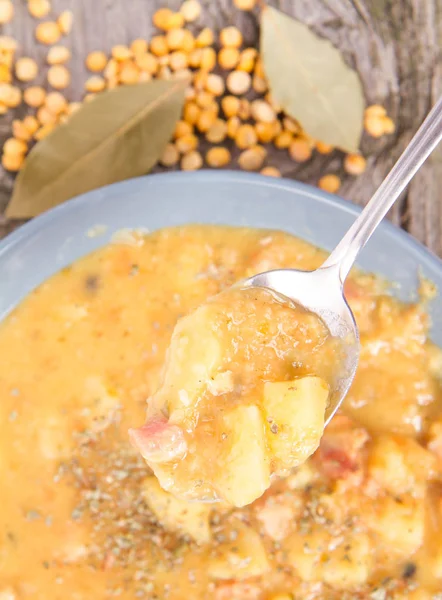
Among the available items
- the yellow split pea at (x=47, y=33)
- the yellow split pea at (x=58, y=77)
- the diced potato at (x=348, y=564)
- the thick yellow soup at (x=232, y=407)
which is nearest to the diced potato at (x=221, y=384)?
the thick yellow soup at (x=232, y=407)

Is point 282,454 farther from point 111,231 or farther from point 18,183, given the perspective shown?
point 18,183

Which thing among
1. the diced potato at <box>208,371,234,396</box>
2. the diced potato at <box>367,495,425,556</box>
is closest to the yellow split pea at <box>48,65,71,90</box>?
the diced potato at <box>208,371,234,396</box>

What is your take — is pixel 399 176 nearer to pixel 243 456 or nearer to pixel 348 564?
pixel 243 456

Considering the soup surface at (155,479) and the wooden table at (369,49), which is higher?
the wooden table at (369,49)

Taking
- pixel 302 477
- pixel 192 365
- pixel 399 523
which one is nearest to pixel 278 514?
pixel 302 477

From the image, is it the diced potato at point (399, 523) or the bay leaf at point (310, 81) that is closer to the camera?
the diced potato at point (399, 523)

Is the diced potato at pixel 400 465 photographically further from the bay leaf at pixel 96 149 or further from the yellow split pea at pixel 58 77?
the yellow split pea at pixel 58 77

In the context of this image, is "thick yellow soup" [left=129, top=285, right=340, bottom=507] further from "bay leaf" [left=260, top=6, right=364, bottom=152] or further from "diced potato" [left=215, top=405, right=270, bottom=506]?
"bay leaf" [left=260, top=6, right=364, bottom=152]

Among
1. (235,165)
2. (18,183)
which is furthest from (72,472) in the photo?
(235,165)
